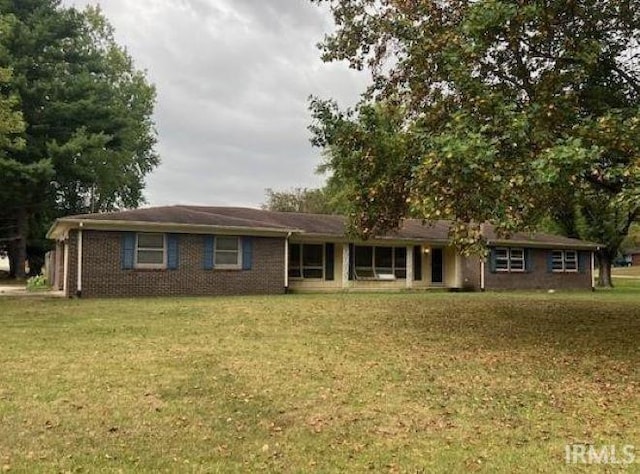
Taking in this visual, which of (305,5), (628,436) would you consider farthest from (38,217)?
(628,436)

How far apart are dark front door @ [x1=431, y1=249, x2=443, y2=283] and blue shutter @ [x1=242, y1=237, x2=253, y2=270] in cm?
956

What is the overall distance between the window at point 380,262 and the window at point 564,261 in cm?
775

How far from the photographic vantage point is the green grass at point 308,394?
466 centimetres

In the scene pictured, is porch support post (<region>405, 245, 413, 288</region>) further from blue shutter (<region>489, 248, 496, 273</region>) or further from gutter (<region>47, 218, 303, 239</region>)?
gutter (<region>47, 218, 303, 239</region>)

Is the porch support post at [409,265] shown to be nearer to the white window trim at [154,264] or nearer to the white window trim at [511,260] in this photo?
the white window trim at [511,260]

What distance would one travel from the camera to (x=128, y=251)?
1903 centimetres

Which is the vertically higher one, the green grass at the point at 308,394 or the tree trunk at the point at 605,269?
the tree trunk at the point at 605,269

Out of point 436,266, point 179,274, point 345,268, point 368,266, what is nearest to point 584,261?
point 436,266

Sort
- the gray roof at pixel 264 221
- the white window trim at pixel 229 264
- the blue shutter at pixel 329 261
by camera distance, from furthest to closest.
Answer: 1. the blue shutter at pixel 329 261
2. the white window trim at pixel 229 264
3. the gray roof at pixel 264 221

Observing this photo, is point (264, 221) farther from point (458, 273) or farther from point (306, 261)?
point (458, 273)

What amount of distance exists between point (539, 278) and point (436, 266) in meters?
4.97

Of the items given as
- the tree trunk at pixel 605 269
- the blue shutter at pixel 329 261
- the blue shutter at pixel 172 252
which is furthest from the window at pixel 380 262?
the tree trunk at pixel 605 269

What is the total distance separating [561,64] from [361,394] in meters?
6.53

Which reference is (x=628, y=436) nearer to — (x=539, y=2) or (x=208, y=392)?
(x=208, y=392)
